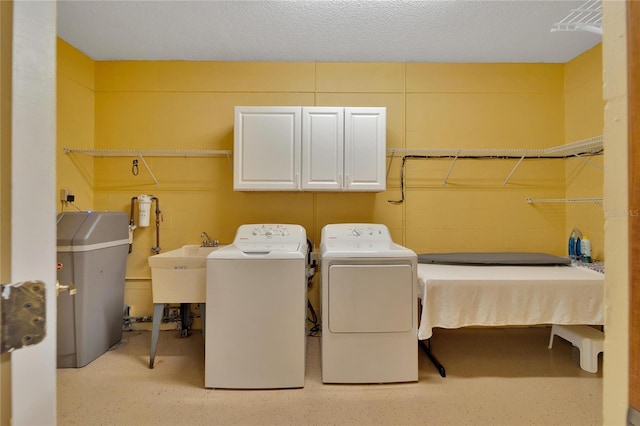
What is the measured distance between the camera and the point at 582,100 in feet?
8.97

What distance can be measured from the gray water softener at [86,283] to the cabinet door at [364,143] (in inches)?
80.9

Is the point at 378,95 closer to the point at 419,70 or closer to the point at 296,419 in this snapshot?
the point at 419,70

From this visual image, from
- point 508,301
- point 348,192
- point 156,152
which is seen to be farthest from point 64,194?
point 508,301

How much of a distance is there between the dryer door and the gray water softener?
185cm

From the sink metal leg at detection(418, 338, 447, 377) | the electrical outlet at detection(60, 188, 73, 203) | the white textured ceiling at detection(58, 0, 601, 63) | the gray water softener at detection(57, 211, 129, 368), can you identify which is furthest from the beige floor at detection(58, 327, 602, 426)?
the white textured ceiling at detection(58, 0, 601, 63)

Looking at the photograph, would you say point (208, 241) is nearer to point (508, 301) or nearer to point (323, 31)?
point (323, 31)

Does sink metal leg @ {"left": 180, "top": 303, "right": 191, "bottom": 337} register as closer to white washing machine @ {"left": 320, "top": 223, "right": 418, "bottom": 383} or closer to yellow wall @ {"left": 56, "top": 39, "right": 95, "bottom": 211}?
yellow wall @ {"left": 56, "top": 39, "right": 95, "bottom": 211}

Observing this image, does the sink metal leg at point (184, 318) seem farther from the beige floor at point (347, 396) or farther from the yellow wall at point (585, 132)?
the yellow wall at point (585, 132)

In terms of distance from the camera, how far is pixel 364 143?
2.53m

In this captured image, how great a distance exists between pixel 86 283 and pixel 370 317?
2126mm

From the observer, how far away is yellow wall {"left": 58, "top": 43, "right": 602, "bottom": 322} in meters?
2.87

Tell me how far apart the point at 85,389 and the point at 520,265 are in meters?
3.38

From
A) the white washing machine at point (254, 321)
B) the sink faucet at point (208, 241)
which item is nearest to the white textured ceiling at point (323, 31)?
the sink faucet at point (208, 241)

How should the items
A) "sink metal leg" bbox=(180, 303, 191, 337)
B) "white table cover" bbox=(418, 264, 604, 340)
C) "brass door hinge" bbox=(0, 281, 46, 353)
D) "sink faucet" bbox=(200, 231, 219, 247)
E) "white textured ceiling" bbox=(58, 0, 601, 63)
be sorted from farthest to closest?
"sink faucet" bbox=(200, 231, 219, 247) < "sink metal leg" bbox=(180, 303, 191, 337) < "white textured ceiling" bbox=(58, 0, 601, 63) < "white table cover" bbox=(418, 264, 604, 340) < "brass door hinge" bbox=(0, 281, 46, 353)
